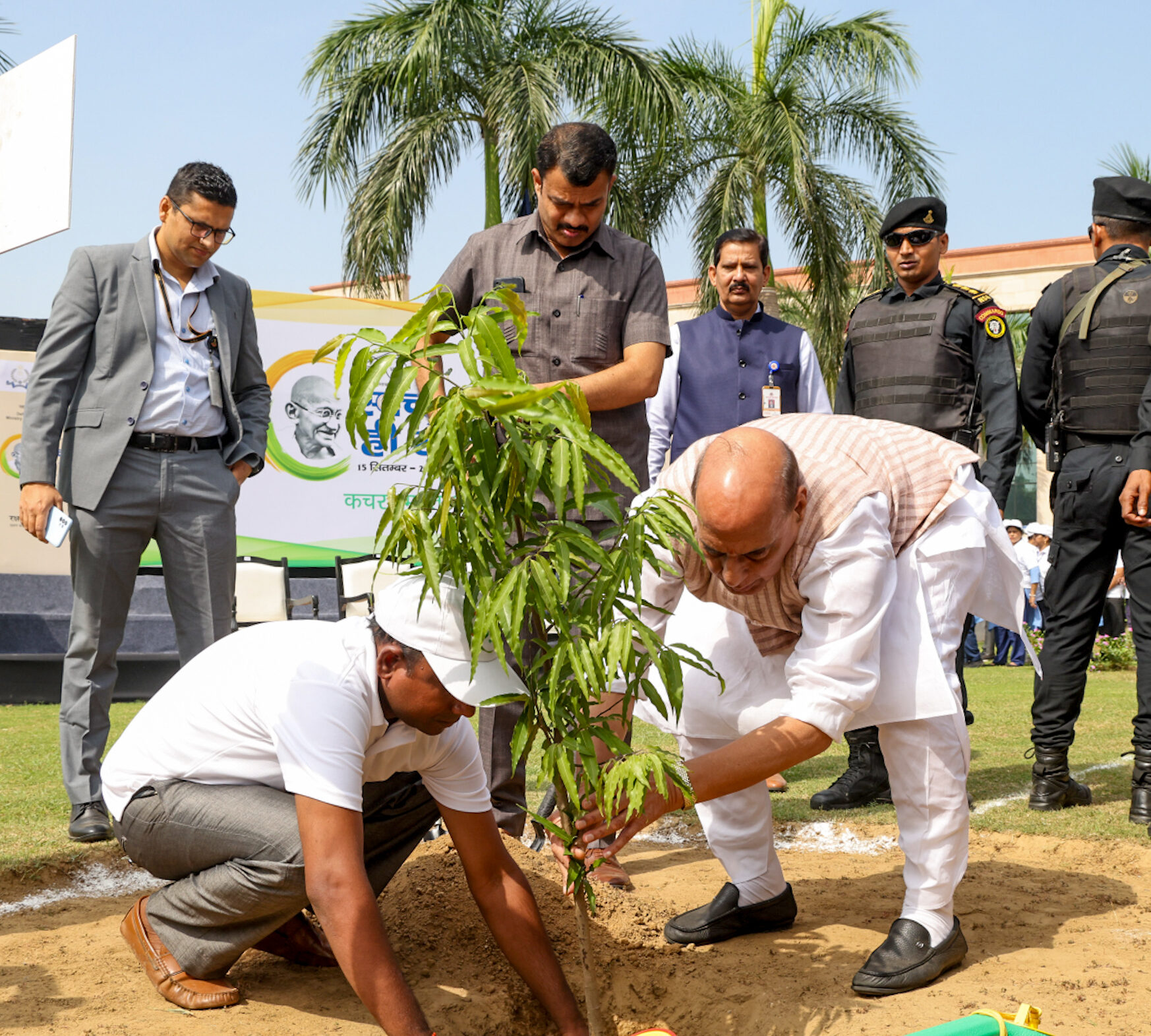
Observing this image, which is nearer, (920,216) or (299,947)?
(299,947)

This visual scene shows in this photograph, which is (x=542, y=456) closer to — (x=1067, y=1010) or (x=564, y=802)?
(x=564, y=802)

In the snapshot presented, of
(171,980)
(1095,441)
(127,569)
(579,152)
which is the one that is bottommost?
(171,980)

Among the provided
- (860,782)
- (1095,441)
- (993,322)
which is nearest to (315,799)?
(860,782)

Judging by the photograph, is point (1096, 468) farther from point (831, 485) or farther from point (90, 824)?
point (90, 824)

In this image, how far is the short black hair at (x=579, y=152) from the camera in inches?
141

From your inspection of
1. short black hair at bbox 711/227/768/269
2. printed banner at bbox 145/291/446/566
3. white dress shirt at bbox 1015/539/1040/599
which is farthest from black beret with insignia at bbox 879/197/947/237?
white dress shirt at bbox 1015/539/1040/599

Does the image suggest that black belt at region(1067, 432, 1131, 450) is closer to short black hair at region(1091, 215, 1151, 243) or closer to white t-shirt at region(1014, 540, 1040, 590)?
short black hair at region(1091, 215, 1151, 243)

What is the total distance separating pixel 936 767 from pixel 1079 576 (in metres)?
1.96

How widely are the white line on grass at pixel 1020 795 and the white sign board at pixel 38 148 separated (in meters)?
4.03

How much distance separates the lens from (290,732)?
254cm

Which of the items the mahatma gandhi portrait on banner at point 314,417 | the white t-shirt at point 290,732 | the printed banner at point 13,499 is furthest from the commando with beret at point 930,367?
the printed banner at point 13,499

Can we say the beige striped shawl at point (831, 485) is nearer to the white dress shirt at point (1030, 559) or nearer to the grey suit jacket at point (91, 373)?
the grey suit jacket at point (91, 373)

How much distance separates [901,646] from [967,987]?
2.88ft

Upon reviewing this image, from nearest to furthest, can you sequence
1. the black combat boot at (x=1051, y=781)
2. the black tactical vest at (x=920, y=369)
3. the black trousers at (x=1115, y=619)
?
1. the black combat boot at (x=1051, y=781)
2. the black tactical vest at (x=920, y=369)
3. the black trousers at (x=1115, y=619)
